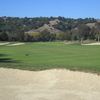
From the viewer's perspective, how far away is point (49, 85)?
1529 cm

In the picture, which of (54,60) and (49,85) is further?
(54,60)

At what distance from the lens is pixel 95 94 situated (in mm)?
13234

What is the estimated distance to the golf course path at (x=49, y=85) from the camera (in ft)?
43.3

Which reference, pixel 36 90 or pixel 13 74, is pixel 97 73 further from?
pixel 13 74

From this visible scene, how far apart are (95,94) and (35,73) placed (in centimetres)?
505

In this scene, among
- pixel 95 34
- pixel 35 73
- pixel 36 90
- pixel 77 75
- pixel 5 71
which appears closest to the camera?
pixel 36 90

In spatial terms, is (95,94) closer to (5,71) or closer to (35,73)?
(35,73)

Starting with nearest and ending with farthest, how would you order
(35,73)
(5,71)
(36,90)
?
1. (36,90)
2. (35,73)
3. (5,71)

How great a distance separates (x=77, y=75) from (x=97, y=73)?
0.94 meters

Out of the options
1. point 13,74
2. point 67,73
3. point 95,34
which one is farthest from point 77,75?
point 95,34

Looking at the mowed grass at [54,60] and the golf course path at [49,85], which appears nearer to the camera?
the golf course path at [49,85]

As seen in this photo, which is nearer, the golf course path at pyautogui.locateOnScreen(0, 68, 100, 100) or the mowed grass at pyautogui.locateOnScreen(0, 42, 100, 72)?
the golf course path at pyautogui.locateOnScreen(0, 68, 100, 100)

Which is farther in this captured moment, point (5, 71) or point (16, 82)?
point (5, 71)

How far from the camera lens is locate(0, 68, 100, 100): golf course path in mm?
13197
